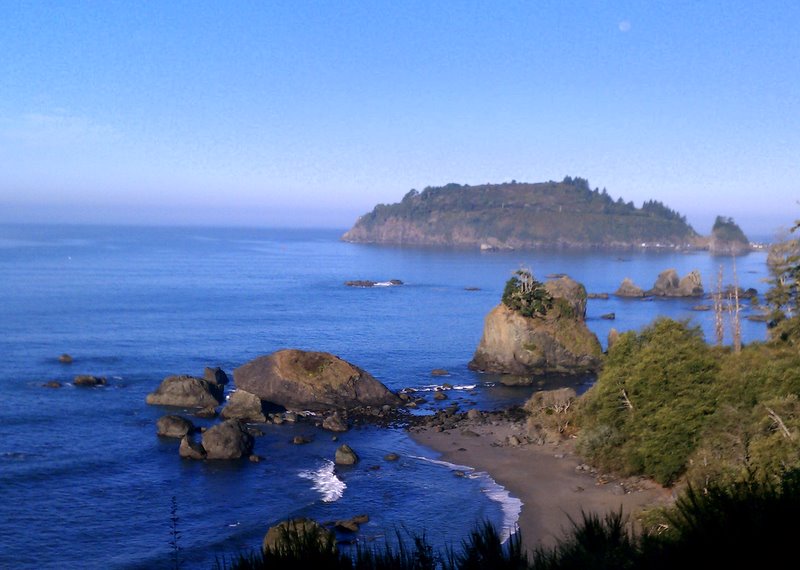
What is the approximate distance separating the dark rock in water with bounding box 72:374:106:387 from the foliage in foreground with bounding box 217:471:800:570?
43278 millimetres

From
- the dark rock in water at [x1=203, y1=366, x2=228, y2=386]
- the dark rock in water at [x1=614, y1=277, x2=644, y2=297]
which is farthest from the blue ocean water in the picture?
the dark rock in water at [x1=614, y1=277, x2=644, y2=297]

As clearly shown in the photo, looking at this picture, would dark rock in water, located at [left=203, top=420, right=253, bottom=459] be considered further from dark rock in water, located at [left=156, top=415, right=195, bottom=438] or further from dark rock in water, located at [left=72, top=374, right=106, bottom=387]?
dark rock in water, located at [left=72, top=374, right=106, bottom=387]

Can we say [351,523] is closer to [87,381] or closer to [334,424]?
[334,424]

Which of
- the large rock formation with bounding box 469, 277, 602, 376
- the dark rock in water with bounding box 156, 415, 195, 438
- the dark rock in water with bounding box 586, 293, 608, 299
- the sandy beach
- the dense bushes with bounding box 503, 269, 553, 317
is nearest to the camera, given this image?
the sandy beach

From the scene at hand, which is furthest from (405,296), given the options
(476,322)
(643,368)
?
(643,368)

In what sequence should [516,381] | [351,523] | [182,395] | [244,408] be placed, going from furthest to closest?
[516,381] → [182,395] → [244,408] → [351,523]

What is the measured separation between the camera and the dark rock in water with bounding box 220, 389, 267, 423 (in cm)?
4356

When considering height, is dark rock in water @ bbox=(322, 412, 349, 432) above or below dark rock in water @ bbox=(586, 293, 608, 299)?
below

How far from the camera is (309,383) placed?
153 feet

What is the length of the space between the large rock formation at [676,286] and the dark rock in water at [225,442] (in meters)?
89.7

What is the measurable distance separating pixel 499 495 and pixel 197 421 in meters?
18.3

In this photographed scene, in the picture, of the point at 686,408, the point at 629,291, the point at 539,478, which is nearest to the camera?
the point at 686,408

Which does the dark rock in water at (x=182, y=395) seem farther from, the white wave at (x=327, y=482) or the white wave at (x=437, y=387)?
the white wave at (x=437, y=387)

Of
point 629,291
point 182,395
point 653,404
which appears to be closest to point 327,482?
point 653,404
